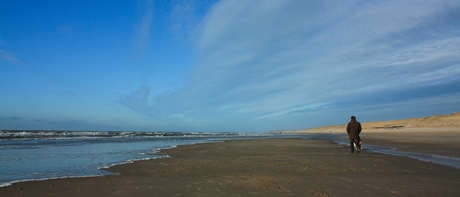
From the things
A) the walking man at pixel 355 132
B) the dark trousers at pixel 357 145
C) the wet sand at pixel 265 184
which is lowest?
the wet sand at pixel 265 184

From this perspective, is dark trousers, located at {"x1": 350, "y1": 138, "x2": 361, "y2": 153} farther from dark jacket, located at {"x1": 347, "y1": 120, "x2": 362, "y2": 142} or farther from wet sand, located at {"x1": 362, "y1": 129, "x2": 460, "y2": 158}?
wet sand, located at {"x1": 362, "y1": 129, "x2": 460, "y2": 158}

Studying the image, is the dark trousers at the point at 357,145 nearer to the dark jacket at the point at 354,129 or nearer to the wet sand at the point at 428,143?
the dark jacket at the point at 354,129

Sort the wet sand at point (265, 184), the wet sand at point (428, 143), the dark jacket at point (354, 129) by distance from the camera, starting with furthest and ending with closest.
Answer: the wet sand at point (428, 143)
the dark jacket at point (354, 129)
the wet sand at point (265, 184)

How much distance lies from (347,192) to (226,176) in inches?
138

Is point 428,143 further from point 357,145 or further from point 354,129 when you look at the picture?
point 354,129

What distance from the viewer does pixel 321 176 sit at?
279 inches

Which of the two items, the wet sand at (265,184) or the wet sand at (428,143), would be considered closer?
the wet sand at (265,184)

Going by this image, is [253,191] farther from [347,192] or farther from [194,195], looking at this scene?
[347,192]

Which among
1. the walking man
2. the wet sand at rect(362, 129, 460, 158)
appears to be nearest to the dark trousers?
the walking man

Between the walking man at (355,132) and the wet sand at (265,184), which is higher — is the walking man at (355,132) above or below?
above

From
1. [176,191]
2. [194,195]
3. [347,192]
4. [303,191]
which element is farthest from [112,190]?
[347,192]

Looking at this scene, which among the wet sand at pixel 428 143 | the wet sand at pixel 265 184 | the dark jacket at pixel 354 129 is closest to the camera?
the wet sand at pixel 265 184

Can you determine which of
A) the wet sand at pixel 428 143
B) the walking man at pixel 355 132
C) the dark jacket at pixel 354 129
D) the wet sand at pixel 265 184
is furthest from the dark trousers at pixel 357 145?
the wet sand at pixel 265 184

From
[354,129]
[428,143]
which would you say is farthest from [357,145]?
[428,143]
